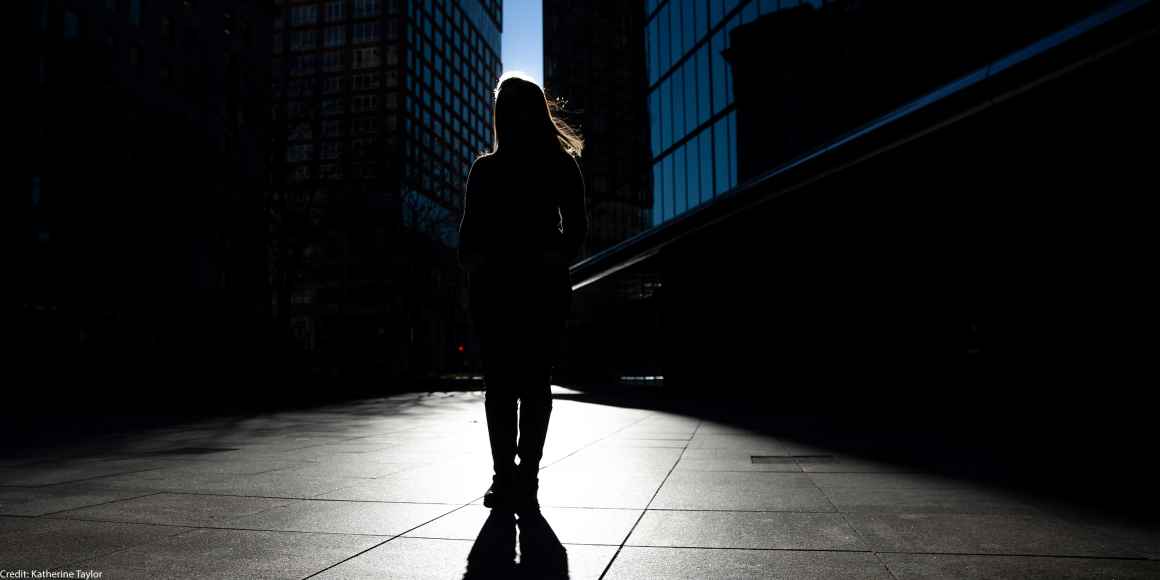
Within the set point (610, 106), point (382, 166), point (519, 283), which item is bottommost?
point (519, 283)

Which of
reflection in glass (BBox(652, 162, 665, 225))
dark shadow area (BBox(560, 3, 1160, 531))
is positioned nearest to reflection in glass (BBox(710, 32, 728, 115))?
reflection in glass (BBox(652, 162, 665, 225))

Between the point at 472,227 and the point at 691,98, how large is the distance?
25417mm

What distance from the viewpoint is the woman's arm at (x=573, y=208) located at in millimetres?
3572

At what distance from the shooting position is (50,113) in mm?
29656

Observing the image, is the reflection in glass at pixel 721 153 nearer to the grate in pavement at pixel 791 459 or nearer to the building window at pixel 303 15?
the grate in pavement at pixel 791 459

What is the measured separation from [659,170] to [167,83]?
1010 inches

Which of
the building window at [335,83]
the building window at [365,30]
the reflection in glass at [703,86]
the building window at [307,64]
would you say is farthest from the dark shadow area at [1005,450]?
the building window at [307,64]

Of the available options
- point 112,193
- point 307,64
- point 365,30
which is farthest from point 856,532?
point 307,64

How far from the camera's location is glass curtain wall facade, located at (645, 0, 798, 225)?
24344mm

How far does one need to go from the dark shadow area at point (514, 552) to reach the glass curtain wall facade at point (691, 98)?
2076 centimetres

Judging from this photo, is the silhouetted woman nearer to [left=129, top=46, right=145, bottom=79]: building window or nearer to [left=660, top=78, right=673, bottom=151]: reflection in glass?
[left=660, top=78, right=673, bottom=151]: reflection in glass

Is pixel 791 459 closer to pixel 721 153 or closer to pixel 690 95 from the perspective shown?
pixel 721 153

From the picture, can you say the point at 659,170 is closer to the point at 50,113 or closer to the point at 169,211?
the point at 169,211

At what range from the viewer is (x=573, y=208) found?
3.64 meters
